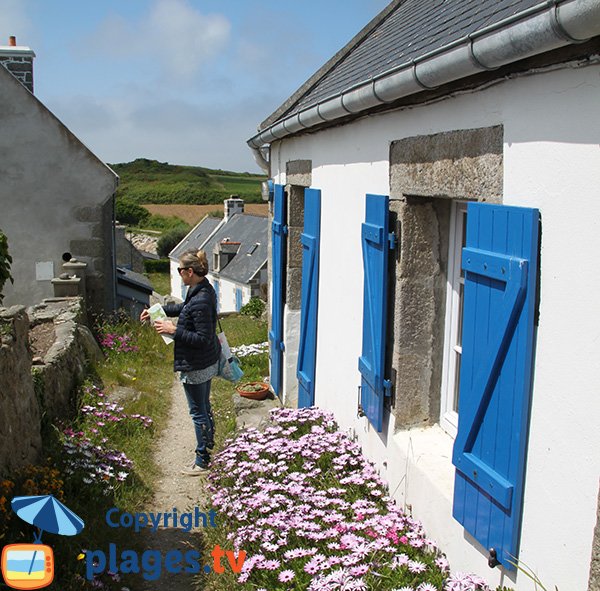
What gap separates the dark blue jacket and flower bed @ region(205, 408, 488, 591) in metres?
0.71

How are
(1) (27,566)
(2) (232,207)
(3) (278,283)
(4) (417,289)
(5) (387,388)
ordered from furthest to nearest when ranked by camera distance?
(2) (232,207), (3) (278,283), (5) (387,388), (4) (417,289), (1) (27,566)

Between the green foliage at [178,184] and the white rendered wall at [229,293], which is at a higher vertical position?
the green foliage at [178,184]

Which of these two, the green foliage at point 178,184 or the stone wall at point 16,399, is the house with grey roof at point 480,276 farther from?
the green foliage at point 178,184

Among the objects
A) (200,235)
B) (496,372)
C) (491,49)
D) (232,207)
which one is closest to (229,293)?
(232,207)

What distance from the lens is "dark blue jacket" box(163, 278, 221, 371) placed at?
502cm

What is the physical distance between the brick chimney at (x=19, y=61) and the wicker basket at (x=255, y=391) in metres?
7.64

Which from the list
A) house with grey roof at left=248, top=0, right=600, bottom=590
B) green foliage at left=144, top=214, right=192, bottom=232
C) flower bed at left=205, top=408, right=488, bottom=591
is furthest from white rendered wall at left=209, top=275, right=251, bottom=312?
green foliage at left=144, top=214, right=192, bottom=232

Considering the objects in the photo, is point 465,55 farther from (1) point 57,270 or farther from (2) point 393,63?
(1) point 57,270

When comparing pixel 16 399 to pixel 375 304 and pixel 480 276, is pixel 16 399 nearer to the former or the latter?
pixel 375 304

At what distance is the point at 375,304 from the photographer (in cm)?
425

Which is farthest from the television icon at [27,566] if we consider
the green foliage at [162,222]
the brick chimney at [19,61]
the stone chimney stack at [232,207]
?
the green foliage at [162,222]

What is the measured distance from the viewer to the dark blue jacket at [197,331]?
5020 mm

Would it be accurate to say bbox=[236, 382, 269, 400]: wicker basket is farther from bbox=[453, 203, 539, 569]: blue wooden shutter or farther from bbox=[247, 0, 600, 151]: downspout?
bbox=[453, 203, 539, 569]: blue wooden shutter

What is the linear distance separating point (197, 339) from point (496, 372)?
2.66 metres
